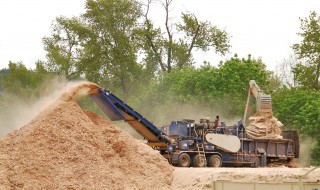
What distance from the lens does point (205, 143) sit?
30656mm

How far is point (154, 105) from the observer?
56938 millimetres

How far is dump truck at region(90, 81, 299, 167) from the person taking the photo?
29609mm

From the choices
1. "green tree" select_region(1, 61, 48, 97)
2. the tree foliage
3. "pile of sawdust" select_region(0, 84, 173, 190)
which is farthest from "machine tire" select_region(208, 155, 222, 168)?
"green tree" select_region(1, 61, 48, 97)

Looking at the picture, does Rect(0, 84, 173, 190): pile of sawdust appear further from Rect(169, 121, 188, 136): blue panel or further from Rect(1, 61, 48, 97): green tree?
Rect(1, 61, 48, 97): green tree

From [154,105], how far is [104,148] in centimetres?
3287

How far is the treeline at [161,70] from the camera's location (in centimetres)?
4984

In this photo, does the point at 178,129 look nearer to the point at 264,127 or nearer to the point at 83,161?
the point at 264,127

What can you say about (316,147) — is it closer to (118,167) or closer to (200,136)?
(200,136)

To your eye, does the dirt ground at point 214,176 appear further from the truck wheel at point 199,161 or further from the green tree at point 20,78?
the green tree at point 20,78

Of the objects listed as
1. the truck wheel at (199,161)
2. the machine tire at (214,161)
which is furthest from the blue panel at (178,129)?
the machine tire at (214,161)

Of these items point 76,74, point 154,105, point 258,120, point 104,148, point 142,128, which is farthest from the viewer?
point 76,74

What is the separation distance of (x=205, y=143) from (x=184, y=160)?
58.9 inches

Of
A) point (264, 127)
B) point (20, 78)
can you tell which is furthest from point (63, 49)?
point (264, 127)

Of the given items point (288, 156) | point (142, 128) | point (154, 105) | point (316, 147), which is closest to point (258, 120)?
point (288, 156)
